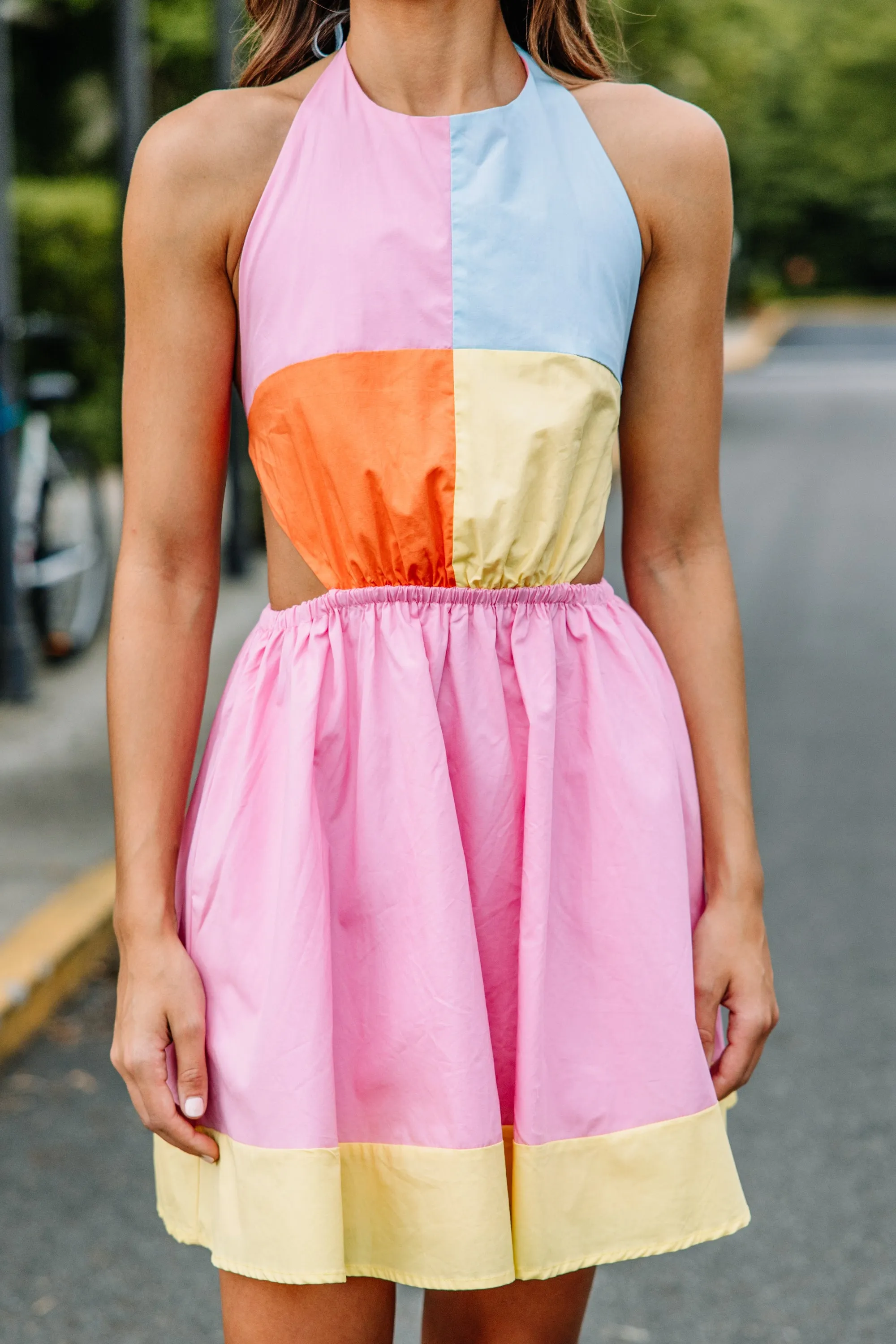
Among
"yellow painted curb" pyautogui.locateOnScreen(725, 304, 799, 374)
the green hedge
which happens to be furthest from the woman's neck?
"yellow painted curb" pyautogui.locateOnScreen(725, 304, 799, 374)

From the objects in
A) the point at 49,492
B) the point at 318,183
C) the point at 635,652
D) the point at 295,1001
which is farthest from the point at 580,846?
the point at 49,492

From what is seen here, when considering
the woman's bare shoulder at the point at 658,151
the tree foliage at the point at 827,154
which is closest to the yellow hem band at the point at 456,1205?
the woman's bare shoulder at the point at 658,151

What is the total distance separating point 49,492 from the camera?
7.00 metres

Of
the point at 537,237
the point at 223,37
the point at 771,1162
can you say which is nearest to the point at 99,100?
the point at 223,37

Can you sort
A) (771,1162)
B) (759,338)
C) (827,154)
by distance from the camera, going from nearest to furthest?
(771,1162), (759,338), (827,154)

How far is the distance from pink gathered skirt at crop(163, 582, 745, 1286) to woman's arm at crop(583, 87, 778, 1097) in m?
0.07

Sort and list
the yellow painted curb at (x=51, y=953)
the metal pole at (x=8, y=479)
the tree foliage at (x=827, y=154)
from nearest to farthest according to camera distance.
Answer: the yellow painted curb at (x=51, y=953) → the metal pole at (x=8, y=479) → the tree foliage at (x=827, y=154)

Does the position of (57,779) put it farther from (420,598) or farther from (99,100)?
(99,100)

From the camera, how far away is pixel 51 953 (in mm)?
3992

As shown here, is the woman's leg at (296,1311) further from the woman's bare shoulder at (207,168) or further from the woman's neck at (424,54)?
the woman's neck at (424,54)

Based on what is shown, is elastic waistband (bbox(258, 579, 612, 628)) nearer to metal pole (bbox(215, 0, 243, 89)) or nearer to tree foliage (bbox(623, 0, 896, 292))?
metal pole (bbox(215, 0, 243, 89))

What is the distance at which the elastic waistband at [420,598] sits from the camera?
1.46 metres

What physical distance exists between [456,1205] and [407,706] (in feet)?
1.40

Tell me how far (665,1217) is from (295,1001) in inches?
15.6
